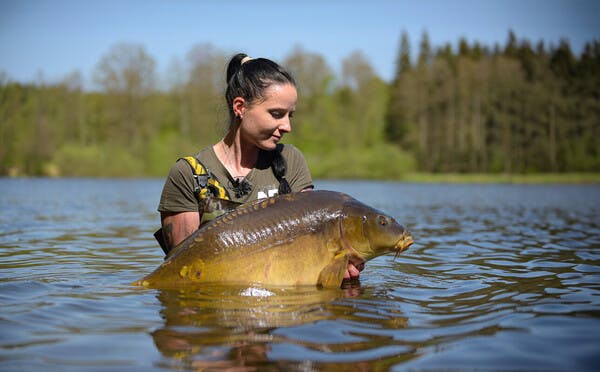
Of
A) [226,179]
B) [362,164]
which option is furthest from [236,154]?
[362,164]

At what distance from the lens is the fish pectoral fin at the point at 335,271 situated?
14.5 feet

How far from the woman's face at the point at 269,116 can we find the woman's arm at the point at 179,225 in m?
0.80

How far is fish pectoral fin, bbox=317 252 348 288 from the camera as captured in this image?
4.41m

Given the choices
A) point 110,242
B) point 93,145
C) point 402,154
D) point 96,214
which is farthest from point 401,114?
point 110,242

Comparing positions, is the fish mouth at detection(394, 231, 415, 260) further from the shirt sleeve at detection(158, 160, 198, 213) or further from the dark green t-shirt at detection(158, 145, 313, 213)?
the shirt sleeve at detection(158, 160, 198, 213)

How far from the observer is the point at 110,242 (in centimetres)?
865

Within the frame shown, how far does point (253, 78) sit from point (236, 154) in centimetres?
67

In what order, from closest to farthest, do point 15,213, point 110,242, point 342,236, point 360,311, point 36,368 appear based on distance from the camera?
1. point 36,368
2. point 360,311
3. point 342,236
4. point 110,242
5. point 15,213

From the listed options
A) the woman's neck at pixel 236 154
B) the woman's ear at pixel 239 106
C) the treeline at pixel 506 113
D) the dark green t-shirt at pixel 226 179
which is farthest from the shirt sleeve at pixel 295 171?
the treeline at pixel 506 113

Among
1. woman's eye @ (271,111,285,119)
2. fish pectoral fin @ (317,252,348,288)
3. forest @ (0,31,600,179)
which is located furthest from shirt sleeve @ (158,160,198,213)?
forest @ (0,31,600,179)

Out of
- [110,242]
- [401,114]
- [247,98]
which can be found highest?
[401,114]

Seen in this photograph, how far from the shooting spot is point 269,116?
4.91m

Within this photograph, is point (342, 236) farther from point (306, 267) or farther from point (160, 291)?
point (160, 291)

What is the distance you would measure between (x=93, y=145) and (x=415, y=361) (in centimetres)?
5963
